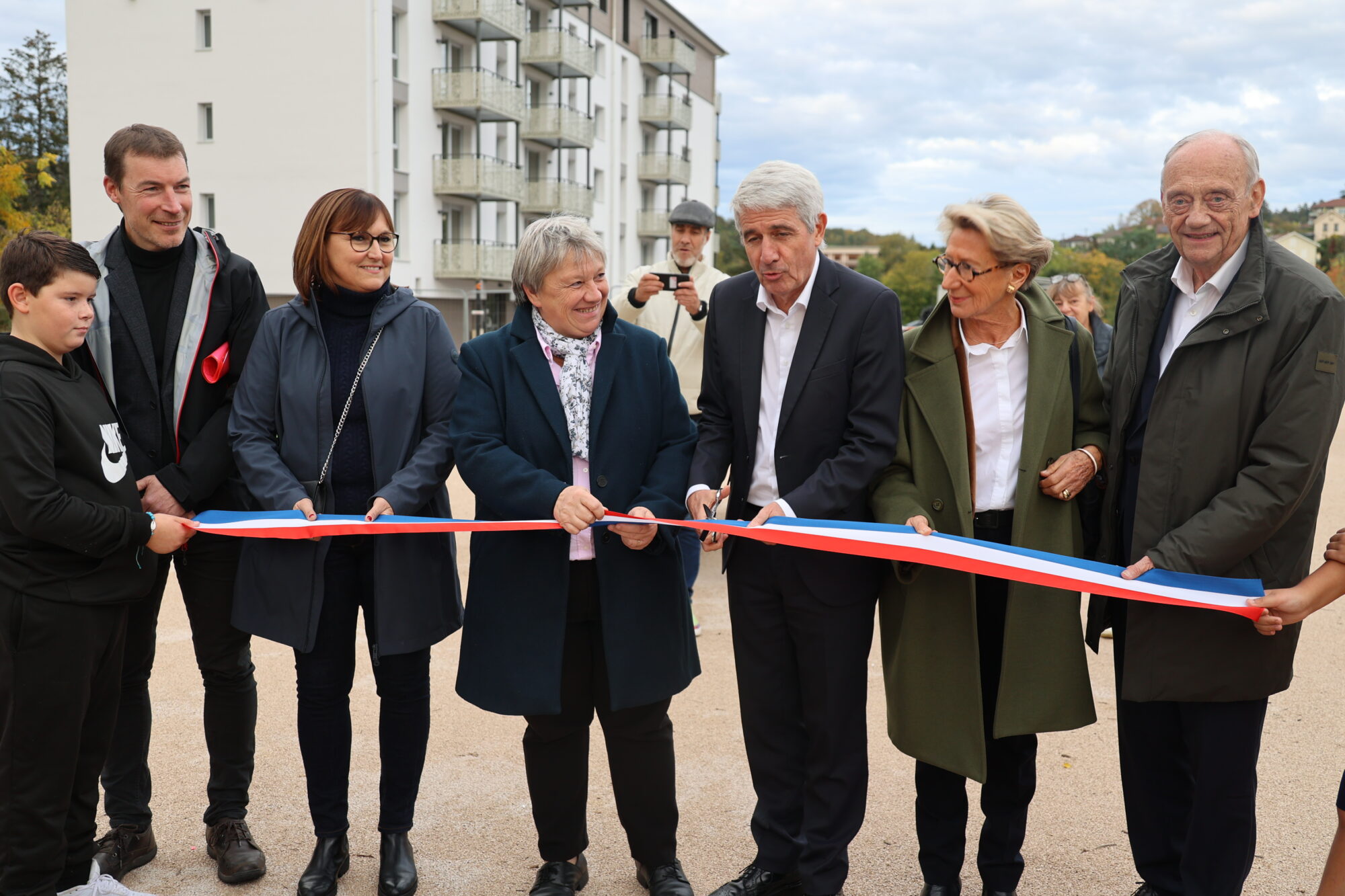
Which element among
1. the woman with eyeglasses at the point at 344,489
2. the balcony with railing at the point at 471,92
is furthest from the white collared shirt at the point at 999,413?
the balcony with railing at the point at 471,92

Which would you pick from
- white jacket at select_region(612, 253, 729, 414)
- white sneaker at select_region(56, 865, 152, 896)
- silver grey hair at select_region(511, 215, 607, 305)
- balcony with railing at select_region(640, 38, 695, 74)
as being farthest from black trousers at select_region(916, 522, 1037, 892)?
balcony with railing at select_region(640, 38, 695, 74)

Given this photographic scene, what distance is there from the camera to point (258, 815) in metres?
4.39

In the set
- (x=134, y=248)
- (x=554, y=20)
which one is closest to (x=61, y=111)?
(x=554, y=20)

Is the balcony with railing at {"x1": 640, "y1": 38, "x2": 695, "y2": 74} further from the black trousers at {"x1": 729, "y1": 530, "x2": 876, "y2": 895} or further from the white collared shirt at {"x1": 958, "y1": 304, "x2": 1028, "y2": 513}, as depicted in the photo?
the black trousers at {"x1": 729, "y1": 530, "x2": 876, "y2": 895}

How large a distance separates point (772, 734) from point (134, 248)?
9.42 ft

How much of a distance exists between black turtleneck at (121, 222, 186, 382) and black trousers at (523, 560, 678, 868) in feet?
5.71

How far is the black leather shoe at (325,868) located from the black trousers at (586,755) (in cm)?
74

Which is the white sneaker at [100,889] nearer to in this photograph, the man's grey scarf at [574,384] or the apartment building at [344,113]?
the man's grey scarf at [574,384]

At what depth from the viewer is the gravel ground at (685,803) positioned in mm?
3928

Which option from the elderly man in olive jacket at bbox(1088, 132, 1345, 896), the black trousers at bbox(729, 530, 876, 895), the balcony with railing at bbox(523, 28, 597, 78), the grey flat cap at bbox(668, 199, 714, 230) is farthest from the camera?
the balcony with railing at bbox(523, 28, 597, 78)

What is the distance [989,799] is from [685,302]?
3.28 meters

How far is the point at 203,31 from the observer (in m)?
30.5

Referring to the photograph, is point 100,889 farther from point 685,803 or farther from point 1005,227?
point 1005,227

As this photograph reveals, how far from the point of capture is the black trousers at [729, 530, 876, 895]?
142 inches
